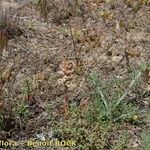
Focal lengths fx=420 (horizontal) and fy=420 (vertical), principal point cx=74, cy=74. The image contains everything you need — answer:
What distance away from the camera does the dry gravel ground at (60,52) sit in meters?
4.20

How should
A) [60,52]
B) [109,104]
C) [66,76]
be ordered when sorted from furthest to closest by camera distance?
[60,52] → [66,76] → [109,104]

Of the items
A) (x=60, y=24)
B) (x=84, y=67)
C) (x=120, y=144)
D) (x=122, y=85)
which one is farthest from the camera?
(x=60, y=24)

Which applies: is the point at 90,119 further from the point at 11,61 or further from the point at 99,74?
the point at 11,61

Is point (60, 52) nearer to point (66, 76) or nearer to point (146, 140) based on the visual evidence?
point (66, 76)

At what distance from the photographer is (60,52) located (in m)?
5.07

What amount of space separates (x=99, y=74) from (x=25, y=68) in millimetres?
844

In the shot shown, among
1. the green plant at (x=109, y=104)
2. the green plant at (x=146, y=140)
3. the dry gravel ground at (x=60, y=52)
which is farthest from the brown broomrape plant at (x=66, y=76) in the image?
the green plant at (x=146, y=140)

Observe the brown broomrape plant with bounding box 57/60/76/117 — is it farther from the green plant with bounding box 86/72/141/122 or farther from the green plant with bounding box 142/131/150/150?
the green plant with bounding box 142/131/150/150

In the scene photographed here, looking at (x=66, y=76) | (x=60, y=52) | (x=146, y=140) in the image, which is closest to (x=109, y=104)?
(x=146, y=140)

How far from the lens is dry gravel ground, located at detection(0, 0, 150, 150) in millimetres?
4195

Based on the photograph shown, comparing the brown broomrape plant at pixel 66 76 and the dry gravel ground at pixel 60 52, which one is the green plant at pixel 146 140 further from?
the brown broomrape plant at pixel 66 76

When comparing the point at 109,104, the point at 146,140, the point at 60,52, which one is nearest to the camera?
the point at 146,140

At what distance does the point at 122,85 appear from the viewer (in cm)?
454

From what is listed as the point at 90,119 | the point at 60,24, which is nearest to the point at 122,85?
the point at 90,119
